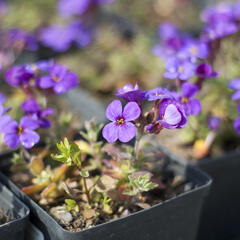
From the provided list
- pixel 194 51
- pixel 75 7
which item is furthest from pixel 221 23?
pixel 75 7

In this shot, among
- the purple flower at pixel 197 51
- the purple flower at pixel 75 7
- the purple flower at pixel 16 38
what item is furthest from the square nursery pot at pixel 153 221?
the purple flower at pixel 75 7

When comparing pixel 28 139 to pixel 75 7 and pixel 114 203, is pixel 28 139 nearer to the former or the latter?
pixel 114 203

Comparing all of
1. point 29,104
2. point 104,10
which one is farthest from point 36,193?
point 104,10

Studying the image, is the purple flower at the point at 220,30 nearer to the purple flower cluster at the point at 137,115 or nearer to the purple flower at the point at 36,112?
the purple flower cluster at the point at 137,115

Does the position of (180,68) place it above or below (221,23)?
below

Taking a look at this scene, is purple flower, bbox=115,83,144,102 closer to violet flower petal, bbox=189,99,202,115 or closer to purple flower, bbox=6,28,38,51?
violet flower petal, bbox=189,99,202,115

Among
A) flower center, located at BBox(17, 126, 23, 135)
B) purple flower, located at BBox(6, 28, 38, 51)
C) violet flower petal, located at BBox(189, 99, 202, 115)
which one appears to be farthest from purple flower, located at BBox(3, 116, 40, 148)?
purple flower, located at BBox(6, 28, 38, 51)
